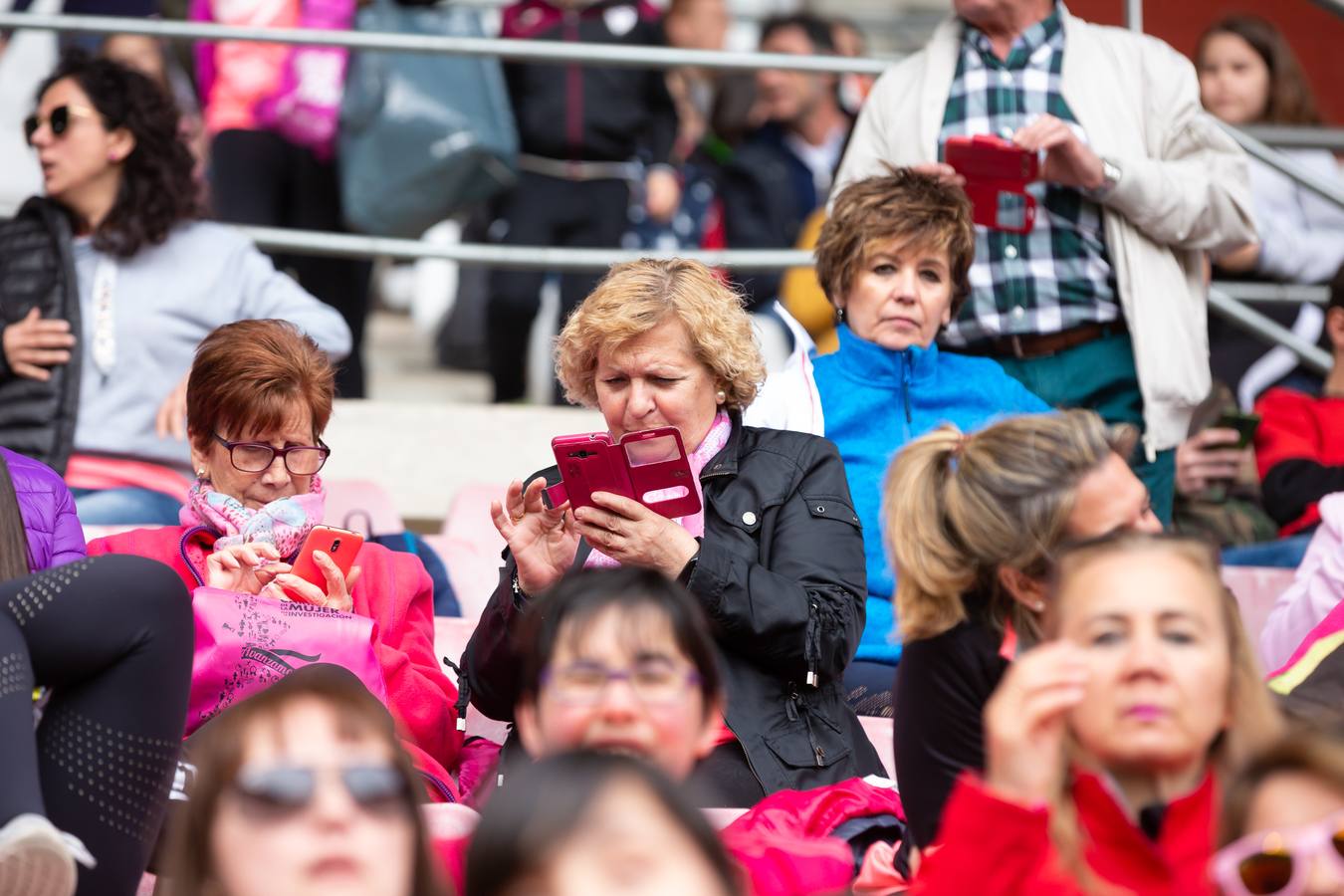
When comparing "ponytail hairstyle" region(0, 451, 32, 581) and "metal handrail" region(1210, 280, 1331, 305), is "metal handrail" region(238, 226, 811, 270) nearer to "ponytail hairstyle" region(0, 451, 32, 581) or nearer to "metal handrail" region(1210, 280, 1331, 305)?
"metal handrail" region(1210, 280, 1331, 305)

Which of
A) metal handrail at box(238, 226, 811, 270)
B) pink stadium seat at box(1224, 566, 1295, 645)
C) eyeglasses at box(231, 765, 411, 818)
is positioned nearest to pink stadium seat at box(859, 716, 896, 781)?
pink stadium seat at box(1224, 566, 1295, 645)

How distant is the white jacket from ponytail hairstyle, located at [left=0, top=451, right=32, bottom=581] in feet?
7.33

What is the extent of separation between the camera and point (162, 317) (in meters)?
4.70

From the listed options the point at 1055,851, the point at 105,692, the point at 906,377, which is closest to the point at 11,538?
the point at 105,692

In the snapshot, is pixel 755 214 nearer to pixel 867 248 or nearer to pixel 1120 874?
pixel 867 248

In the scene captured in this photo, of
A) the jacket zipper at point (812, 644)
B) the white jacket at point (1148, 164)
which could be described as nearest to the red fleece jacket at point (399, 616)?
the jacket zipper at point (812, 644)

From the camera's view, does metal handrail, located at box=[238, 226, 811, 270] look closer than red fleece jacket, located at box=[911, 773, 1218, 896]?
No

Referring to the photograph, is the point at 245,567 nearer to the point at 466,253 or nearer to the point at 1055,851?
the point at 1055,851

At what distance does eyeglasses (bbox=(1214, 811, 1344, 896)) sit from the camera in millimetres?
2152

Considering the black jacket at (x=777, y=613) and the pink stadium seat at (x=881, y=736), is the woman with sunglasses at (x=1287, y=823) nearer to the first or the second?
the black jacket at (x=777, y=613)

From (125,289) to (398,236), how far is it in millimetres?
1239

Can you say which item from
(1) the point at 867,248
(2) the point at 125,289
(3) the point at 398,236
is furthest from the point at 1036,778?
(3) the point at 398,236

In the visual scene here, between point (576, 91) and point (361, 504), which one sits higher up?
point (576, 91)

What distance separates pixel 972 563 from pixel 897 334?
60.2 inches
